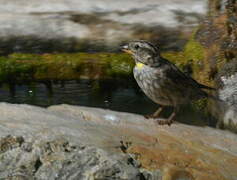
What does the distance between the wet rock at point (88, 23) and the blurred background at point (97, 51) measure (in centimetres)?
1

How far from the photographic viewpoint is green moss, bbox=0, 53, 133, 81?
864cm

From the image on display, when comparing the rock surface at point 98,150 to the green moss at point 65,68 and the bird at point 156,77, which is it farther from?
the green moss at point 65,68

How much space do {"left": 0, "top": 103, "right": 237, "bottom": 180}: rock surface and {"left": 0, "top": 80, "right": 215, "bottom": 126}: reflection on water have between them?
2.09 meters

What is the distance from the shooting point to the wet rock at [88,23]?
34.4ft

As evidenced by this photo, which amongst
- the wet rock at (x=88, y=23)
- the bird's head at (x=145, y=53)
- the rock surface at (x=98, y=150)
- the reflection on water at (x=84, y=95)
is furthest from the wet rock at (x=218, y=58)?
the wet rock at (x=88, y=23)

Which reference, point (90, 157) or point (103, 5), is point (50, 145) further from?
point (103, 5)

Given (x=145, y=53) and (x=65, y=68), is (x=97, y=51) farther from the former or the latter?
(x=145, y=53)

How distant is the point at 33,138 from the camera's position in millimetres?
5461

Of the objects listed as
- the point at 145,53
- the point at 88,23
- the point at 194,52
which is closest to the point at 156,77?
the point at 145,53

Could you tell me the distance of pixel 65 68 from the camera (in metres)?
8.70

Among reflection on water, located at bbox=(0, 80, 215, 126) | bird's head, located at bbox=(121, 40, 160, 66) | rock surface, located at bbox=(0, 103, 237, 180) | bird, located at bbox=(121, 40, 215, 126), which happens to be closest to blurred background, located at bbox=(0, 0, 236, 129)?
reflection on water, located at bbox=(0, 80, 215, 126)

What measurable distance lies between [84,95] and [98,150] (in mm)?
3284

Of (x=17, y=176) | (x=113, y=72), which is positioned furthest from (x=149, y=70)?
(x=17, y=176)

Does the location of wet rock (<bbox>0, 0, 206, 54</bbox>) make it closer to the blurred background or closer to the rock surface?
the blurred background
